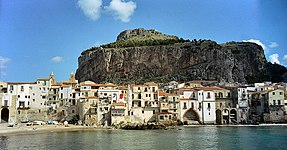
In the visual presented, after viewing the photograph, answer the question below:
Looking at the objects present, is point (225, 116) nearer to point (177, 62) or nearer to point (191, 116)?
point (191, 116)

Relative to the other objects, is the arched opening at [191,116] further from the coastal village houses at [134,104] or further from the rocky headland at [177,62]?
the rocky headland at [177,62]

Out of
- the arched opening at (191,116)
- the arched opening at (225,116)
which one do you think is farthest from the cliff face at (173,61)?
the arched opening at (191,116)

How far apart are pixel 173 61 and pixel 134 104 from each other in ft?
175

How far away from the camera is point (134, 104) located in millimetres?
55625

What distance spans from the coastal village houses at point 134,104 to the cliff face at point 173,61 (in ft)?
121

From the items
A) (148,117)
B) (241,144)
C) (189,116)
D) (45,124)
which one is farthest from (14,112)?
(241,144)

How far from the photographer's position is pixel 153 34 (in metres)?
150

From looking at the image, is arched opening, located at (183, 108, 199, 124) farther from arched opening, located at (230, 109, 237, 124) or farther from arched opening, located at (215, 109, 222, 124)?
arched opening, located at (230, 109, 237, 124)

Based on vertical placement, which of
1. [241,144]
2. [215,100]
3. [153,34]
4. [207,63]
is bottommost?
[241,144]

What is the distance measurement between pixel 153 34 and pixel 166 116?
100121 millimetres

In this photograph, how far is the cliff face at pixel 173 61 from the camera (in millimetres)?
100312

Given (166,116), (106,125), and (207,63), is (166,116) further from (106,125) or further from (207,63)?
(207,63)

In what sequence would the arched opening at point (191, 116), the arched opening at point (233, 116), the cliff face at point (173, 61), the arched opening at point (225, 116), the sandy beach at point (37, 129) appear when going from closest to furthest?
the sandy beach at point (37, 129) → the arched opening at point (191, 116) → the arched opening at point (225, 116) → the arched opening at point (233, 116) → the cliff face at point (173, 61)

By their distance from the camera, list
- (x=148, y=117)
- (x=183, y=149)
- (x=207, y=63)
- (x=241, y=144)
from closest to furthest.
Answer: (x=183, y=149) < (x=241, y=144) < (x=148, y=117) < (x=207, y=63)
